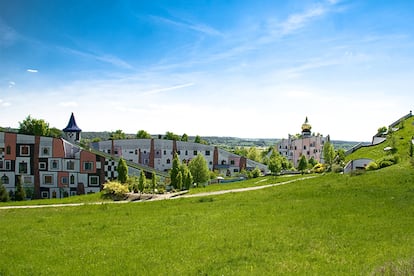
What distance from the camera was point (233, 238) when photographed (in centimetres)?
1348

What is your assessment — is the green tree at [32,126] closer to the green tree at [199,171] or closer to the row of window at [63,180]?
the row of window at [63,180]

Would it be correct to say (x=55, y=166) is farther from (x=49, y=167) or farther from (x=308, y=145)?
(x=308, y=145)

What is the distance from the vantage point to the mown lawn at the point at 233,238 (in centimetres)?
1058

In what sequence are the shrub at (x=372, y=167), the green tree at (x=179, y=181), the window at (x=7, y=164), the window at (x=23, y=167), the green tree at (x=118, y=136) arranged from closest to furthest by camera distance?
the shrub at (x=372, y=167)
the green tree at (x=179, y=181)
the window at (x=7, y=164)
the window at (x=23, y=167)
the green tree at (x=118, y=136)

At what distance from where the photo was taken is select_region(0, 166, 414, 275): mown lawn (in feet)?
34.7

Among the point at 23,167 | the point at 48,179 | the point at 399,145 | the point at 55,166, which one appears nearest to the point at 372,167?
the point at 399,145

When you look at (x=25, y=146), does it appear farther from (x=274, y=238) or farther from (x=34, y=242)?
(x=274, y=238)

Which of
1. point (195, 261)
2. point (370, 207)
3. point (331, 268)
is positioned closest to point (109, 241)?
point (195, 261)

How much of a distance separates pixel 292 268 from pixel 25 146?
50566mm

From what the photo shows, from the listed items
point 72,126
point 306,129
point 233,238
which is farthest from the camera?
point 306,129

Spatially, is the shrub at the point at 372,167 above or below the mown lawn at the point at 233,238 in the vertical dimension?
above

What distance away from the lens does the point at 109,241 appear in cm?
1427

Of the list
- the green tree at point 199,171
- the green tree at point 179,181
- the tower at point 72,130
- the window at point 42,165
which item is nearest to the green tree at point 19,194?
the window at point 42,165

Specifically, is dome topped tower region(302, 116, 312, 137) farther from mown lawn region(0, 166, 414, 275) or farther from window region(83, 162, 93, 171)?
mown lawn region(0, 166, 414, 275)
